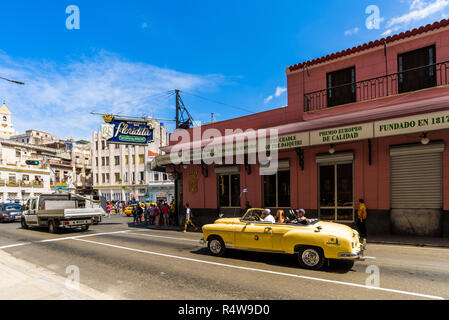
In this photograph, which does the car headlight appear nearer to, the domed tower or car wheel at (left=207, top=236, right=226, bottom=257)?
car wheel at (left=207, top=236, right=226, bottom=257)

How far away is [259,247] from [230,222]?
4.52 feet

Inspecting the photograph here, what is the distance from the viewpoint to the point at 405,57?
12.7m

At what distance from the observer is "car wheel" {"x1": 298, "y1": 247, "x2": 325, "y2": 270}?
6.95m

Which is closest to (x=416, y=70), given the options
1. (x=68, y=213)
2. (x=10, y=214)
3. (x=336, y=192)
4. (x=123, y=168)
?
(x=336, y=192)

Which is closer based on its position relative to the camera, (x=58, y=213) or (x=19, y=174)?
(x=58, y=213)

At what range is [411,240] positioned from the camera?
10.7 metres

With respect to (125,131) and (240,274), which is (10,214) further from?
(240,274)

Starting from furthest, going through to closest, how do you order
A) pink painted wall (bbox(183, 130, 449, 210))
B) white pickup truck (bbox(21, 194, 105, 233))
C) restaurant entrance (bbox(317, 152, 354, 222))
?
white pickup truck (bbox(21, 194, 105, 233)), restaurant entrance (bbox(317, 152, 354, 222)), pink painted wall (bbox(183, 130, 449, 210))

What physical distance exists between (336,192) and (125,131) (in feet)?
48.5

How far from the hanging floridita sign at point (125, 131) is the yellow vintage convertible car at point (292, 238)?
13.3 meters

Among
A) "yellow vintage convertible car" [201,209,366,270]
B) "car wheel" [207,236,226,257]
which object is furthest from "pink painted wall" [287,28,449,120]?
"car wheel" [207,236,226,257]

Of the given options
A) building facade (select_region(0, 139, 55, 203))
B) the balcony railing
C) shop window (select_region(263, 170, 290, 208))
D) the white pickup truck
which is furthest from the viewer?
building facade (select_region(0, 139, 55, 203))

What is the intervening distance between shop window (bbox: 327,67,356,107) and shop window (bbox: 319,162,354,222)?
341cm
